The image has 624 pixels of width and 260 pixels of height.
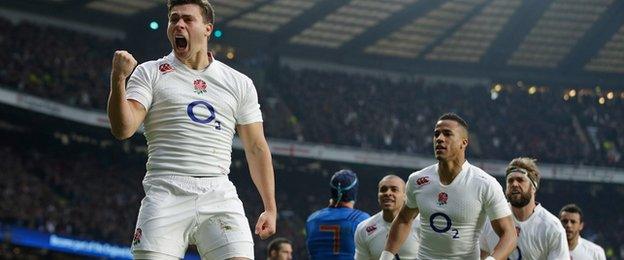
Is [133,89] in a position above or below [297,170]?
below

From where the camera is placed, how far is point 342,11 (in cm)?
3778

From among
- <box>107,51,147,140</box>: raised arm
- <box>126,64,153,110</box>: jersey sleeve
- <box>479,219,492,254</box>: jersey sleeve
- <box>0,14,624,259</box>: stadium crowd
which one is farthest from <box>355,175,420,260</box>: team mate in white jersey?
<box>0,14,624,259</box>: stadium crowd

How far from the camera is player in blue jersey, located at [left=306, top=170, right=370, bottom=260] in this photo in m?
8.87

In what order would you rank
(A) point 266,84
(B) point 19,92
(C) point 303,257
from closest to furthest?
1. (B) point 19,92
2. (C) point 303,257
3. (A) point 266,84

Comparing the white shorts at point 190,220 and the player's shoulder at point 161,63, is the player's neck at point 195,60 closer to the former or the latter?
the player's shoulder at point 161,63

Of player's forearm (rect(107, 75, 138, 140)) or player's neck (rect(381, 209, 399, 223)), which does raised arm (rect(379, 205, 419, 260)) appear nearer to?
player's neck (rect(381, 209, 399, 223))

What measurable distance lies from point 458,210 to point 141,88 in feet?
10.3

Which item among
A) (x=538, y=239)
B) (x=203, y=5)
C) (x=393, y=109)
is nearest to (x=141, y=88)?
(x=203, y=5)

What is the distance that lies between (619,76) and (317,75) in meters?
15.5

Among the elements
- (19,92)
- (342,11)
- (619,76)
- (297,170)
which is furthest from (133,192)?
(619,76)

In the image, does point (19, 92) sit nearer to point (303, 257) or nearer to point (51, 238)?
point (51, 238)

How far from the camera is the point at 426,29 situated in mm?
40094

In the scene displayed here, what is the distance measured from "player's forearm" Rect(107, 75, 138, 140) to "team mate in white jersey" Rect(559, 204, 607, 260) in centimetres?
675

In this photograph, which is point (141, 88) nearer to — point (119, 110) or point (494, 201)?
point (119, 110)
